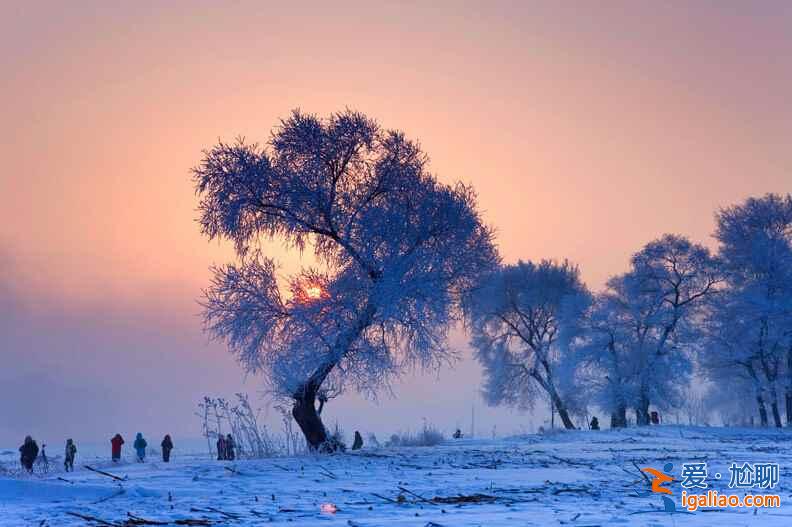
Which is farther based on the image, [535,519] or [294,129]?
[294,129]

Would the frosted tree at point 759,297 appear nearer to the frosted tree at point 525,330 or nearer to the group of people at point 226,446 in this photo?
the frosted tree at point 525,330

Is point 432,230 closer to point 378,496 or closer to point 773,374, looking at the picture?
point 378,496

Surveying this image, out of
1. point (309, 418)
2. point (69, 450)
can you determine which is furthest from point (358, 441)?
point (69, 450)

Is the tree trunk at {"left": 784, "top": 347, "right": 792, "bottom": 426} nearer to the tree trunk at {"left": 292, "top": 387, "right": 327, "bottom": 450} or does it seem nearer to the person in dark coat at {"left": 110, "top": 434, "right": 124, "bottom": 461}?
the tree trunk at {"left": 292, "top": 387, "right": 327, "bottom": 450}

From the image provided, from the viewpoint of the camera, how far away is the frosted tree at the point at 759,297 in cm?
4291

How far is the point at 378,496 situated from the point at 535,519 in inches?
117

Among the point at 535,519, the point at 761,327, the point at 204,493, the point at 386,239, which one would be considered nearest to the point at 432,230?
the point at 386,239

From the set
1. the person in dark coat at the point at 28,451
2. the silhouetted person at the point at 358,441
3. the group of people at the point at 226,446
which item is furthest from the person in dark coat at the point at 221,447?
the silhouetted person at the point at 358,441

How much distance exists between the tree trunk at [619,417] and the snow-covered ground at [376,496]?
30.8 metres

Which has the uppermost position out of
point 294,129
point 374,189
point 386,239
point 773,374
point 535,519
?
point 294,129

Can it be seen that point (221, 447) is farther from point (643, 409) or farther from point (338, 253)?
point (643, 409)

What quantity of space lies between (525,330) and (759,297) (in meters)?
14.3

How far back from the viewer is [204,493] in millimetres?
11234

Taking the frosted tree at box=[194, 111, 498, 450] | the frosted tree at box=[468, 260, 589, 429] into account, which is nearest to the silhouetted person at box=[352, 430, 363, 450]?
the frosted tree at box=[194, 111, 498, 450]
